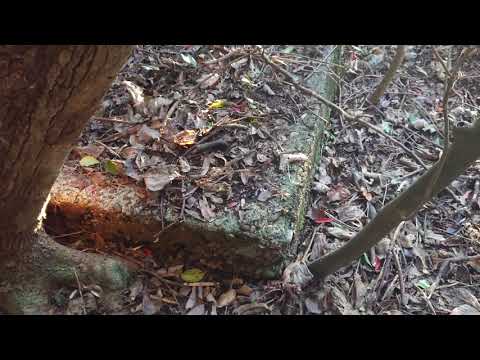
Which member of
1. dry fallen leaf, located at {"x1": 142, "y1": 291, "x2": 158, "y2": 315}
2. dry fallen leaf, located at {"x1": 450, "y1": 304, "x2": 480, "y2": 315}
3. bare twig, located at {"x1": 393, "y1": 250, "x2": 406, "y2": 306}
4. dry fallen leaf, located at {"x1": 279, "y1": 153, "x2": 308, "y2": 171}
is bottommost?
dry fallen leaf, located at {"x1": 142, "y1": 291, "x2": 158, "y2": 315}

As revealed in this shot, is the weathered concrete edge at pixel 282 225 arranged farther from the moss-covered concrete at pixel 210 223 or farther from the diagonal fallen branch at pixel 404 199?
the diagonal fallen branch at pixel 404 199

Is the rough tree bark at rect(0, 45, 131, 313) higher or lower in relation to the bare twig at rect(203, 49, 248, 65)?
lower

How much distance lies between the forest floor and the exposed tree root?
121mm

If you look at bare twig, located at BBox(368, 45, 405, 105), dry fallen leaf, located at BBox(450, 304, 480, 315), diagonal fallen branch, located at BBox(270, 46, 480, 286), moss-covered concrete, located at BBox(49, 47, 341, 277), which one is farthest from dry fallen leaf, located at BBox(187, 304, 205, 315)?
bare twig, located at BBox(368, 45, 405, 105)

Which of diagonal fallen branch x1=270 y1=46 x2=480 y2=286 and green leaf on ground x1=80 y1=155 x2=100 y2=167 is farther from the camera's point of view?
green leaf on ground x1=80 y1=155 x2=100 y2=167

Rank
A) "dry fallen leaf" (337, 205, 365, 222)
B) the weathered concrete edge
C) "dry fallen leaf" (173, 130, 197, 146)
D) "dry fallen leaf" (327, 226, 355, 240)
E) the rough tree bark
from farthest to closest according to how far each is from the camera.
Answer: "dry fallen leaf" (337, 205, 365, 222)
"dry fallen leaf" (327, 226, 355, 240)
"dry fallen leaf" (173, 130, 197, 146)
the weathered concrete edge
the rough tree bark

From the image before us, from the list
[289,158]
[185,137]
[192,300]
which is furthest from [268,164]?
[192,300]

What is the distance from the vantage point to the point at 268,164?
304cm

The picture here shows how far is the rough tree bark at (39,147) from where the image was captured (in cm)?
154

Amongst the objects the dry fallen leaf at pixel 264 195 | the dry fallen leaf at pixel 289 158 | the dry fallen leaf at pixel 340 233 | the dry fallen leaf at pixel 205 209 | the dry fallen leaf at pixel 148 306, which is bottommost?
the dry fallen leaf at pixel 148 306

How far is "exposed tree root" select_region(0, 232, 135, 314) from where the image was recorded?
2520 millimetres

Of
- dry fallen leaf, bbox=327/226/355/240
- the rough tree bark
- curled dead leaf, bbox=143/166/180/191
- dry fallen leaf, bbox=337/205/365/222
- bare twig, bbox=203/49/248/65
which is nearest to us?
the rough tree bark

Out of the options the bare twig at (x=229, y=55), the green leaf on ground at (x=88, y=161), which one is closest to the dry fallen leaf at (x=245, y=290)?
the green leaf on ground at (x=88, y=161)

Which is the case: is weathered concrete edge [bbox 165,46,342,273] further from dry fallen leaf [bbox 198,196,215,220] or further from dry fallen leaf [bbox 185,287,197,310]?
dry fallen leaf [bbox 185,287,197,310]
